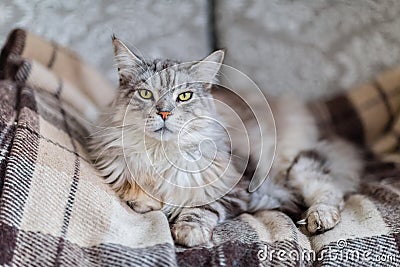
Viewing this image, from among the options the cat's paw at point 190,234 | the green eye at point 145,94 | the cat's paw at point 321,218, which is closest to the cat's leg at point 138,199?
the cat's paw at point 190,234

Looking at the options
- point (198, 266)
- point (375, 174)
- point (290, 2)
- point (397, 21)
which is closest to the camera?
point (198, 266)

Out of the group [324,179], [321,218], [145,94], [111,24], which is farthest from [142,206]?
[111,24]

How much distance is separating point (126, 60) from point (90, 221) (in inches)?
14.9

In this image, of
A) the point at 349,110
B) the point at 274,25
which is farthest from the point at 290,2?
the point at 349,110

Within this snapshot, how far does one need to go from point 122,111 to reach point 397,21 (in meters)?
1.19

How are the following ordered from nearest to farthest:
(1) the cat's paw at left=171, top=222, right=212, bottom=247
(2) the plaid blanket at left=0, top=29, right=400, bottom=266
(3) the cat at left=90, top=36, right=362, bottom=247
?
1. (2) the plaid blanket at left=0, top=29, right=400, bottom=266
2. (1) the cat's paw at left=171, top=222, right=212, bottom=247
3. (3) the cat at left=90, top=36, right=362, bottom=247

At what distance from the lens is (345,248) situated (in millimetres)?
1125

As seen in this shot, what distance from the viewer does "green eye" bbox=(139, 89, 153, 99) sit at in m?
1.21

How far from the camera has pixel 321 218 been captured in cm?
124

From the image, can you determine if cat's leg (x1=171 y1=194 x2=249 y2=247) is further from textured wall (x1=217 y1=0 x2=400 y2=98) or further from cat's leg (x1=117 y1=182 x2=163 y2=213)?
textured wall (x1=217 y1=0 x2=400 y2=98)

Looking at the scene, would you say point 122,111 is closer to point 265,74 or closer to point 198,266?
point 198,266

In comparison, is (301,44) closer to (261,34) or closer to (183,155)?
(261,34)

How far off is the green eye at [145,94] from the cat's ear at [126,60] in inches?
2.1
